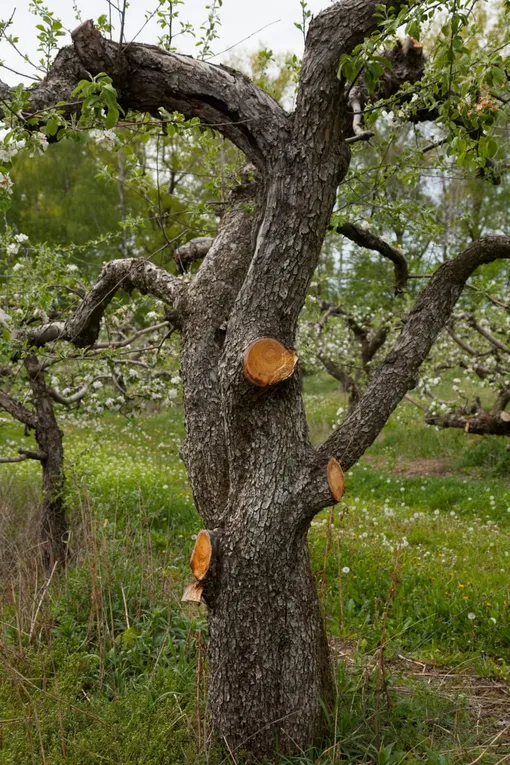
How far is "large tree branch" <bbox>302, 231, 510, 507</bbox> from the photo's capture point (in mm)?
3604

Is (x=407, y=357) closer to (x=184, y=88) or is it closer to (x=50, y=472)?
(x=184, y=88)

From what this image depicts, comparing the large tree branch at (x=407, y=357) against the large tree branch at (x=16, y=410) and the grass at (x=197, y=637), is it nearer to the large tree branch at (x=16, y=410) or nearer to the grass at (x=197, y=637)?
the grass at (x=197, y=637)

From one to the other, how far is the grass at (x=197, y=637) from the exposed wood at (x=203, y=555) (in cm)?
54

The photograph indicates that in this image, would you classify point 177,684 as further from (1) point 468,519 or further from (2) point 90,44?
(1) point 468,519

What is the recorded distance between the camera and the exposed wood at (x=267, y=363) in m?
3.08

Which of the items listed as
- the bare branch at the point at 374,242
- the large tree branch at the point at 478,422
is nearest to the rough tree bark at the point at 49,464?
the bare branch at the point at 374,242

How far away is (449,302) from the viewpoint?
3859 millimetres

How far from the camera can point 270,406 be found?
3.34 metres

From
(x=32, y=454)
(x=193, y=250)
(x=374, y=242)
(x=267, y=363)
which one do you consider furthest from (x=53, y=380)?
(x=267, y=363)

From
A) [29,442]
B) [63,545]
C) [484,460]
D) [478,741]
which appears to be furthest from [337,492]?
[29,442]

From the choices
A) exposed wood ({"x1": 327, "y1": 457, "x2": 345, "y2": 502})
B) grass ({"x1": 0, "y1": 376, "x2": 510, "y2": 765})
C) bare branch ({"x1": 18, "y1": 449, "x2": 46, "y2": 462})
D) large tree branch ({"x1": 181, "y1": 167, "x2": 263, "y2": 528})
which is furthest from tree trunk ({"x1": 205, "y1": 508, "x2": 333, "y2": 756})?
bare branch ({"x1": 18, "y1": 449, "x2": 46, "y2": 462})

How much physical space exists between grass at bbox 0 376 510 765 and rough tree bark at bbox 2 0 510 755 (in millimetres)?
218

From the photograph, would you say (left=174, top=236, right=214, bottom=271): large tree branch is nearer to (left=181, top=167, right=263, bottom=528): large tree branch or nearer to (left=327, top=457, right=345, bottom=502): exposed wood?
(left=181, top=167, right=263, bottom=528): large tree branch

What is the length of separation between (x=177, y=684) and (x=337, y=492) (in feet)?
5.89
